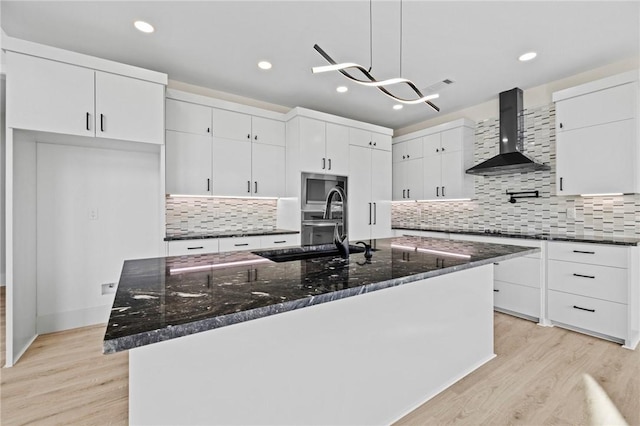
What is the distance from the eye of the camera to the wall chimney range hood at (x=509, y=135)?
3.53m

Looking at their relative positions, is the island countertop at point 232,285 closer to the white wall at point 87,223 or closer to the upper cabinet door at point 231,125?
the white wall at point 87,223

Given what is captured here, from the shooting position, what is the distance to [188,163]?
3359 millimetres

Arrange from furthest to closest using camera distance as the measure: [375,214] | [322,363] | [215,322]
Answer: [375,214] < [322,363] < [215,322]

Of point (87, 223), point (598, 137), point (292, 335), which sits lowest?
point (292, 335)

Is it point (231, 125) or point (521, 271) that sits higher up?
point (231, 125)

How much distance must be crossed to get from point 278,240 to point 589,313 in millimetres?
3235

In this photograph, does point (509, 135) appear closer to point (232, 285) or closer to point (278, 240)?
point (278, 240)

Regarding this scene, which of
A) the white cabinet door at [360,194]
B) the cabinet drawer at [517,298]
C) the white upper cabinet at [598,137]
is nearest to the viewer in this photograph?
the white upper cabinet at [598,137]

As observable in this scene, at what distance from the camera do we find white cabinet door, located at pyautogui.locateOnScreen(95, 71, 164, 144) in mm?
2641

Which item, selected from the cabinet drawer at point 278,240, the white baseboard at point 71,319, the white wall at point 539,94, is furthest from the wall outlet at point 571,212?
the white baseboard at point 71,319

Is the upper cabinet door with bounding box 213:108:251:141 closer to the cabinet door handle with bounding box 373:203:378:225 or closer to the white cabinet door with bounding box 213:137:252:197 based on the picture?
the white cabinet door with bounding box 213:137:252:197

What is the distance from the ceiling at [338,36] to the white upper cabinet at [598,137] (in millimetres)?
355

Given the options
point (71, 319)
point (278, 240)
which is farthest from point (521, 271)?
point (71, 319)

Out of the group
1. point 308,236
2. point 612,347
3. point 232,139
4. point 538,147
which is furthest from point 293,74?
point 612,347
